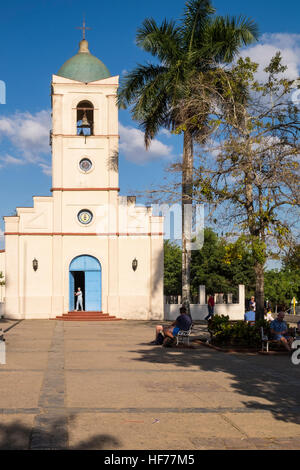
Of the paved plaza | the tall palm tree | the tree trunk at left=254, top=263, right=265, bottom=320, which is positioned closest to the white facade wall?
the tall palm tree

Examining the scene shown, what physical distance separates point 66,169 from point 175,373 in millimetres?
20957

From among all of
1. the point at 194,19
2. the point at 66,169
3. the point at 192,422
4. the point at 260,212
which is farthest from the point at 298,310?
the point at 192,422

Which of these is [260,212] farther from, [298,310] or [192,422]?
[298,310]

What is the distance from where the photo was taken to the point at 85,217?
1221 inches

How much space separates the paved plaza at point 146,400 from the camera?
21.7 feet

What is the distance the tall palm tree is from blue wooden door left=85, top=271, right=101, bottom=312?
274 inches

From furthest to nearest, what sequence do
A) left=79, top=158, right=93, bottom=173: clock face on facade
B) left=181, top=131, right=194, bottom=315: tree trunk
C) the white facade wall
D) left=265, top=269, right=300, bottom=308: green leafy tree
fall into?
left=265, top=269, right=300, bottom=308: green leafy tree < left=79, top=158, right=93, bottom=173: clock face on facade < the white facade wall < left=181, top=131, right=194, bottom=315: tree trunk

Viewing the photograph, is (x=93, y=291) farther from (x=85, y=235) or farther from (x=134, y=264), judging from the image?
(x=85, y=235)

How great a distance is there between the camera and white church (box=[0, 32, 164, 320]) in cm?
3031

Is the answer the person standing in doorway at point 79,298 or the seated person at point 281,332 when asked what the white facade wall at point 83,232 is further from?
the seated person at point 281,332

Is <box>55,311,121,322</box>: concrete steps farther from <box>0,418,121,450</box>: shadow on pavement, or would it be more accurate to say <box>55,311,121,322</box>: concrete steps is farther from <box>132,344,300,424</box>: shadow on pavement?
<box>0,418,121,450</box>: shadow on pavement

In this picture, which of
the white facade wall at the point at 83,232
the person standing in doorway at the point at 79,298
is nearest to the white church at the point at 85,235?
the white facade wall at the point at 83,232

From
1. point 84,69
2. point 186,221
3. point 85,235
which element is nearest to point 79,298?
point 85,235

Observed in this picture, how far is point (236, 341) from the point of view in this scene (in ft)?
53.6
